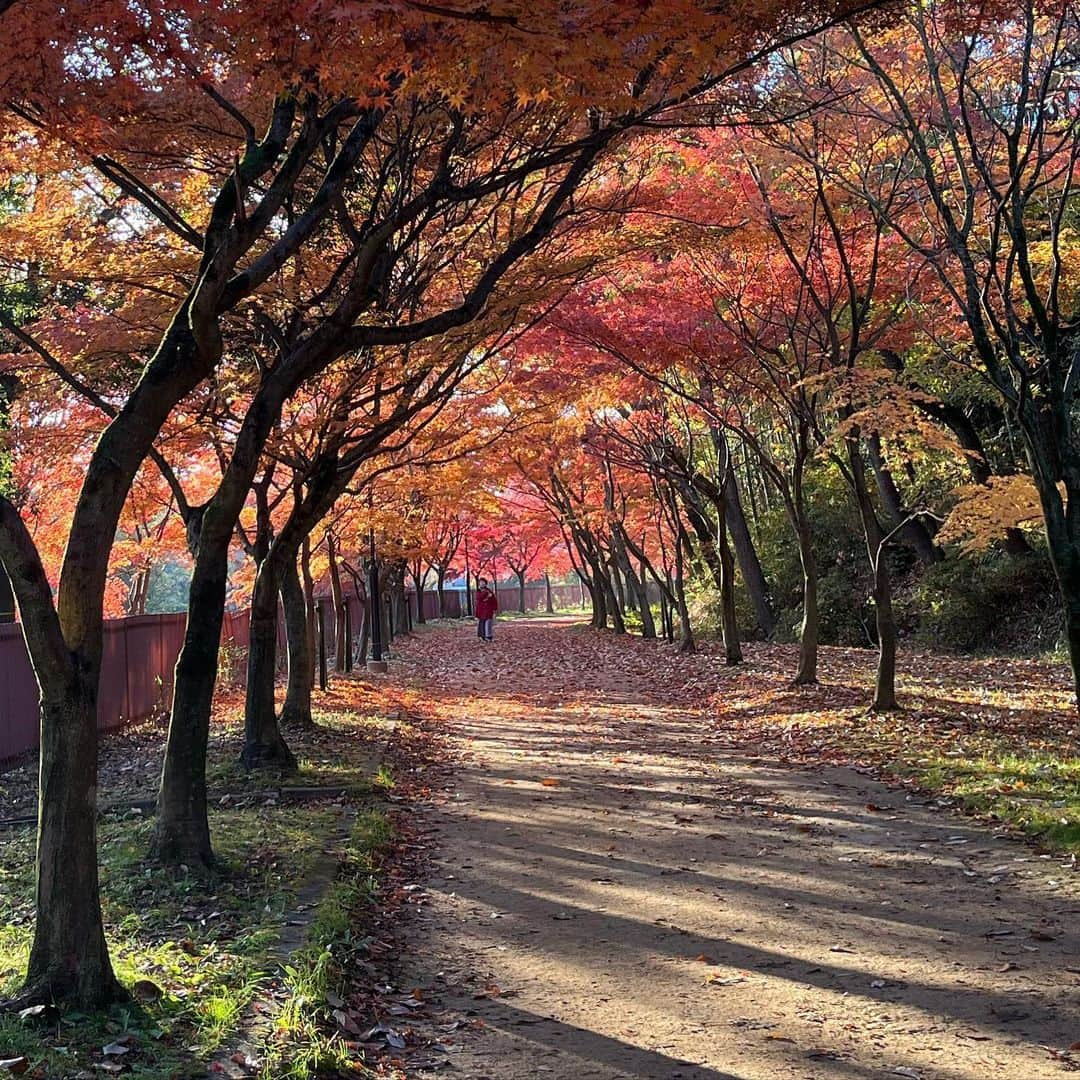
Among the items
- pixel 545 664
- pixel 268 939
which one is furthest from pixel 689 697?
pixel 268 939

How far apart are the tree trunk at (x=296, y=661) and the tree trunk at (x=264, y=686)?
5.45 ft

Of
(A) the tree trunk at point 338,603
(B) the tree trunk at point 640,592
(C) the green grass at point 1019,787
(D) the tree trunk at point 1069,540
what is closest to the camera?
(C) the green grass at point 1019,787

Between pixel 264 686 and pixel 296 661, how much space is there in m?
2.70

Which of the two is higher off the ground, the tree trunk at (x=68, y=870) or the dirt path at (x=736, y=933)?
the tree trunk at (x=68, y=870)

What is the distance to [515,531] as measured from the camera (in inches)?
1897

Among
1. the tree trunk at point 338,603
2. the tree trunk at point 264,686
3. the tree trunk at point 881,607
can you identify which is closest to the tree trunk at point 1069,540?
the tree trunk at point 881,607

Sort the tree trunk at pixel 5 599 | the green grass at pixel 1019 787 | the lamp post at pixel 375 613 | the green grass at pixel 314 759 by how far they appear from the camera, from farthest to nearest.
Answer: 1. the lamp post at pixel 375 613
2. the tree trunk at pixel 5 599
3. the green grass at pixel 314 759
4. the green grass at pixel 1019 787

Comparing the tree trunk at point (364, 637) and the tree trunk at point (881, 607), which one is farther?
the tree trunk at point (364, 637)

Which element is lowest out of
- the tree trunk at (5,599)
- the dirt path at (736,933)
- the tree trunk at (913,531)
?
the dirt path at (736,933)

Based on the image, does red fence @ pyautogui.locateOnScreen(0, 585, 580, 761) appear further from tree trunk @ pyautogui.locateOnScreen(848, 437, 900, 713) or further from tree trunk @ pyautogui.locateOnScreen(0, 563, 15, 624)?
tree trunk @ pyautogui.locateOnScreen(848, 437, 900, 713)

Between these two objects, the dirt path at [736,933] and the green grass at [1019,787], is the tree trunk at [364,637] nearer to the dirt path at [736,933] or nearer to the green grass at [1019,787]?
the dirt path at [736,933]

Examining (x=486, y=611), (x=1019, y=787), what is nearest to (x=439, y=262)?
(x=1019, y=787)

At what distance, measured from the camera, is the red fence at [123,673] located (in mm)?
11719

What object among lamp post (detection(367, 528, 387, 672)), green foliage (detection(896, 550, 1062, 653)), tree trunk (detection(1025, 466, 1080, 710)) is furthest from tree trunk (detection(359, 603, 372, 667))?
tree trunk (detection(1025, 466, 1080, 710))
